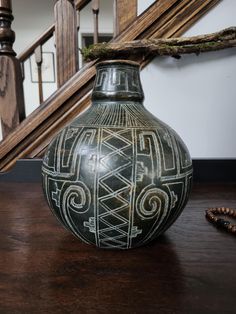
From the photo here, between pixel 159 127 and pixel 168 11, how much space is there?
62 centimetres

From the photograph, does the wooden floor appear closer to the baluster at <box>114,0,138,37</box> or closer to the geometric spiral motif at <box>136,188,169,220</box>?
the geometric spiral motif at <box>136,188,169,220</box>

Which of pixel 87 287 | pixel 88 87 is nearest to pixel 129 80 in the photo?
pixel 87 287

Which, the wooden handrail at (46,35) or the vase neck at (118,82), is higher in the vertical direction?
the wooden handrail at (46,35)

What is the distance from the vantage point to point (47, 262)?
42 centimetres

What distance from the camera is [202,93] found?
91 cm

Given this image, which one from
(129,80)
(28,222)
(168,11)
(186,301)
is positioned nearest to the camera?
(186,301)

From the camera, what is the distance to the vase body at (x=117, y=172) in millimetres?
380

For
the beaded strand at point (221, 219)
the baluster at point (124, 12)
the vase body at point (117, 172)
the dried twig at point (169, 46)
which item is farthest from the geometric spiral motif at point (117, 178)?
the baluster at point (124, 12)

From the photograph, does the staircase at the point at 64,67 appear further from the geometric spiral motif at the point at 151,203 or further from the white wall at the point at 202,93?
the geometric spiral motif at the point at 151,203

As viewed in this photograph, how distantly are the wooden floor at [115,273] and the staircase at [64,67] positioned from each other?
392mm

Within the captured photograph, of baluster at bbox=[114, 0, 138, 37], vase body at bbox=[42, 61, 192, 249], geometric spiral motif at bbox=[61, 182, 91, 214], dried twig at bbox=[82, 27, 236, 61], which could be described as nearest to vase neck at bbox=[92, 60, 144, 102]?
vase body at bbox=[42, 61, 192, 249]

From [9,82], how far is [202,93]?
2.07 feet

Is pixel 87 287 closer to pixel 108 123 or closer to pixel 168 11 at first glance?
pixel 108 123

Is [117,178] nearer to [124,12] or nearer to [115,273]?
[115,273]
